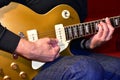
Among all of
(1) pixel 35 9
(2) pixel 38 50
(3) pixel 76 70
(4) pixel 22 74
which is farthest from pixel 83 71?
(1) pixel 35 9

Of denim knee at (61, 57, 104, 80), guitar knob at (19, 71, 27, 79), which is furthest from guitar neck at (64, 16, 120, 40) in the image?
denim knee at (61, 57, 104, 80)

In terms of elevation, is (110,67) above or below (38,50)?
below

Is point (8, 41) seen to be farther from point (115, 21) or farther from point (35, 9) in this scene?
point (115, 21)

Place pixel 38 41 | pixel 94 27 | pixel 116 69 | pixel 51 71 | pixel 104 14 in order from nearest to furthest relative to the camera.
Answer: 1. pixel 51 71
2. pixel 38 41
3. pixel 116 69
4. pixel 94 27
5. pixel 104 14

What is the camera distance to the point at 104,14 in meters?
1.59

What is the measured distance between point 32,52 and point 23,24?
0.16m

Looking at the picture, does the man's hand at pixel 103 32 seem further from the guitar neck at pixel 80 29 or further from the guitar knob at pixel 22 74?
the guitar knob at pixel 22 74

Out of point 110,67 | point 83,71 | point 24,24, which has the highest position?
point 24,24

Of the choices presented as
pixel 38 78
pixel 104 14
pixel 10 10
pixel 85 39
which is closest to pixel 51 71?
pixel 38 78

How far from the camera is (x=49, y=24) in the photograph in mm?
1164

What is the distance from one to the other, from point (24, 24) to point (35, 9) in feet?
0.35

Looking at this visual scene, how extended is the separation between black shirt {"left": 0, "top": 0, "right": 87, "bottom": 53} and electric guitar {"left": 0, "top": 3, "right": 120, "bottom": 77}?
31 millimetres

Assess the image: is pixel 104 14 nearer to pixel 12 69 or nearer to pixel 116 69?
pixel 116 69

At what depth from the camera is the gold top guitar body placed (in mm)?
1081
